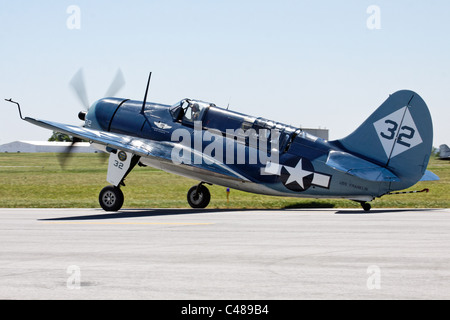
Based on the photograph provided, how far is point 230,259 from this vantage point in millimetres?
9414

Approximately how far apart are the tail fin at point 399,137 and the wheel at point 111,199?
7.75 m

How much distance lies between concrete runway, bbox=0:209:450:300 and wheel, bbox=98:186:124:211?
4613mm

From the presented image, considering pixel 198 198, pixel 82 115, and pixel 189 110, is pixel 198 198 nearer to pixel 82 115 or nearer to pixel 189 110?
pixel 189 110

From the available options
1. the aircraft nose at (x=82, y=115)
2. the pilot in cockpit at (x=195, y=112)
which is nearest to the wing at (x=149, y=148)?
the pilot in cockpit at (x=195, y=112)

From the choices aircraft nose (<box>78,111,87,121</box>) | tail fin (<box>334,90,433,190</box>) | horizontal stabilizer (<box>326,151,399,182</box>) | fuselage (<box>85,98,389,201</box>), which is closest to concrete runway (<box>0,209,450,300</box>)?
horizontal stabilizer (<box>326,151,399,182</box>)

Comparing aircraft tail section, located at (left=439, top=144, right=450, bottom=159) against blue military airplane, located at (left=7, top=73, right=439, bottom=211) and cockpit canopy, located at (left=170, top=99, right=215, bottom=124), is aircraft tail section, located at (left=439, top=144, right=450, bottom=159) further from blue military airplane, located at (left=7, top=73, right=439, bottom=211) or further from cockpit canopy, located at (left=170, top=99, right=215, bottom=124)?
cockpit canopy, located at (left=170, top=99, right=215, bottom=124)

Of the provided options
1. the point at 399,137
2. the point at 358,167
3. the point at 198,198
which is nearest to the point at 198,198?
the point at 198,198

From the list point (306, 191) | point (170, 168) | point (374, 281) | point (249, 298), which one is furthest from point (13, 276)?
point (170, 168)

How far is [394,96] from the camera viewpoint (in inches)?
669

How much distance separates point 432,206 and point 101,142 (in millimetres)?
11441

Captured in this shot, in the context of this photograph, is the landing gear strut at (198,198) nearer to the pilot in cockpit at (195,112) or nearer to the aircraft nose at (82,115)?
the pilot in cockpit at (195,112)

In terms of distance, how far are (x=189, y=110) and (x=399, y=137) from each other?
707 cm

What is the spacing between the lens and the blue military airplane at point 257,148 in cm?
1706
